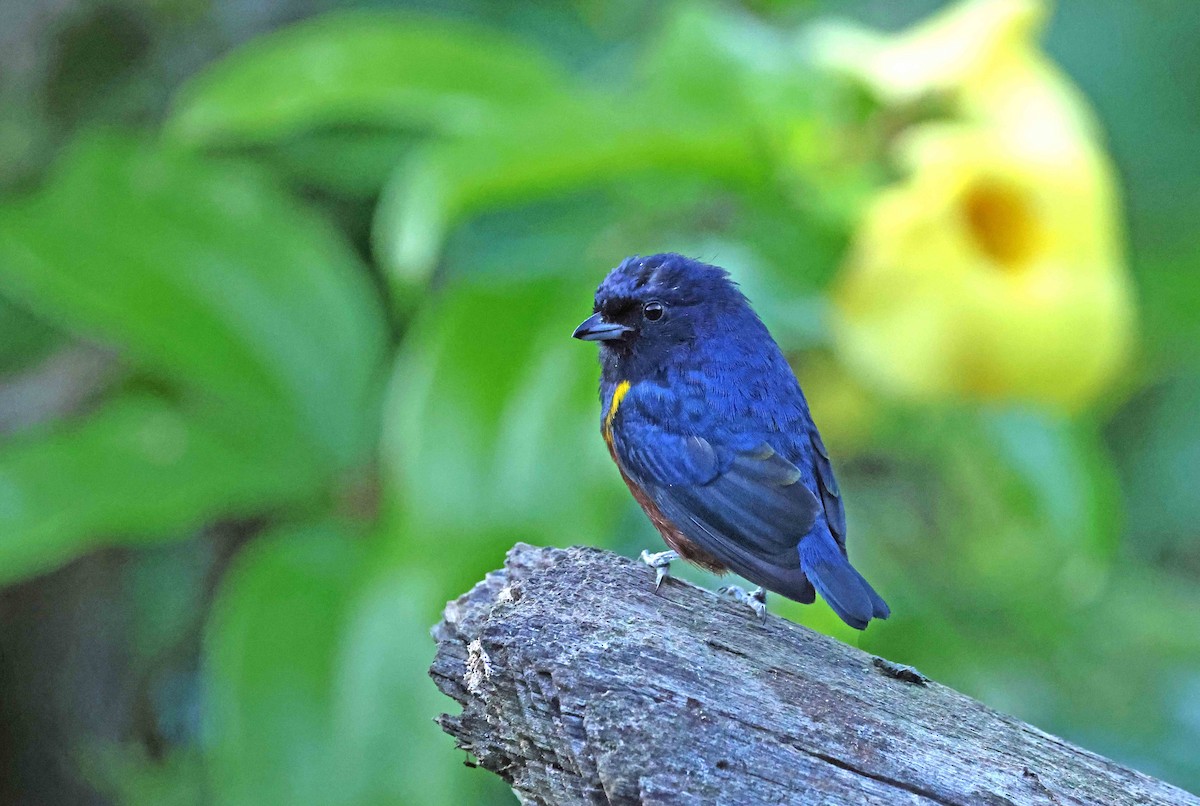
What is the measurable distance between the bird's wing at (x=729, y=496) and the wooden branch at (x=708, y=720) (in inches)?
8.4

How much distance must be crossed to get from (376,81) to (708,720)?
2288 mm

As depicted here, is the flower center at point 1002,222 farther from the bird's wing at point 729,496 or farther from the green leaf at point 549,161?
the bird's wing at point 729,496

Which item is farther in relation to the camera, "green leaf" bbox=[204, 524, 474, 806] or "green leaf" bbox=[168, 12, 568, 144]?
"green leaf" bbox=[168, 12, 568, 144]

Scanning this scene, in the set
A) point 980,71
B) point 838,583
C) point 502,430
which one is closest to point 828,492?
point 838,583

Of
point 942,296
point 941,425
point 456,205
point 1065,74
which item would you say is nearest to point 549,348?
point 456,205

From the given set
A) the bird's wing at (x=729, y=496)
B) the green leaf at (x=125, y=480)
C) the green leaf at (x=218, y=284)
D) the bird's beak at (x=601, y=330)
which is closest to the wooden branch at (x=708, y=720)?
the bird's wing at (x=729, y=496)

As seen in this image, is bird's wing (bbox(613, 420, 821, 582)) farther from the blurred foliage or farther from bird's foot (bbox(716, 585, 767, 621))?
the blurred foliage

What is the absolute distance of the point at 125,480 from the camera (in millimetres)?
3234

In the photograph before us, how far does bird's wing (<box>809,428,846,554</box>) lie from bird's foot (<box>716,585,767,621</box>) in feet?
0.53

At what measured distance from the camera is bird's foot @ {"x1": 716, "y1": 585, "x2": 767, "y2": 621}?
1.64m

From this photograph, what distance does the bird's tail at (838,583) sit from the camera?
1.65 meters

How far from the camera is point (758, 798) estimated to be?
1.34 metres

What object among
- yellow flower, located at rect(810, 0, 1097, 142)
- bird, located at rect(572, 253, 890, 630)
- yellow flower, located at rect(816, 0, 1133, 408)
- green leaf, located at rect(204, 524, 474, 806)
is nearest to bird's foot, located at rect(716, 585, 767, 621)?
bird, located at rect(572, 253, 890, 630)

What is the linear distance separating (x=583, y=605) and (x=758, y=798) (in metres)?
0.31
